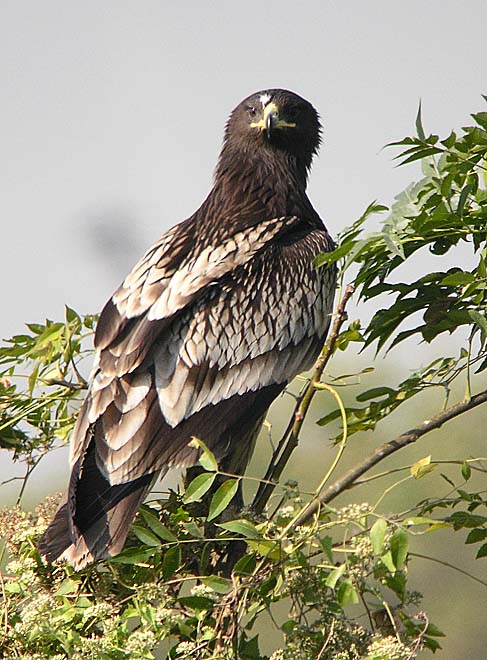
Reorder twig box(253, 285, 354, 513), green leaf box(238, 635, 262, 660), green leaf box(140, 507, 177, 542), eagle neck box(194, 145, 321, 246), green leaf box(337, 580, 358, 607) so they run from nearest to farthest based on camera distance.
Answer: green leaf box(337, 580, 358, 607) < green leaf box(238, 635, 262, 660) < green leaf box(140, 507, 177, 542) < twig box(253, 285, 354, 513) < eagle neck box(194, 145, 321, 246)

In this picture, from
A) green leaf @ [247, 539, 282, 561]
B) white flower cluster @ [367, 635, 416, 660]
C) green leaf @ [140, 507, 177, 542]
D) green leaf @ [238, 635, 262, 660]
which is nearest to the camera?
white flower cluster @ [367, 635, 416, 660]

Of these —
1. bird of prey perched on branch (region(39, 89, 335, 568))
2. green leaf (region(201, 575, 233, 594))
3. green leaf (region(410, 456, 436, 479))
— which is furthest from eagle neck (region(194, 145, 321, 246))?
green leaf (region(201, 575, 233, 594))

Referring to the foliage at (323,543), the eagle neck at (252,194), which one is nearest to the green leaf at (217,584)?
the foliage at (323,543)

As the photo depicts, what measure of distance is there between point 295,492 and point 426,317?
2.52 ft

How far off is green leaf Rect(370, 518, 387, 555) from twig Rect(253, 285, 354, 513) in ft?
2.53

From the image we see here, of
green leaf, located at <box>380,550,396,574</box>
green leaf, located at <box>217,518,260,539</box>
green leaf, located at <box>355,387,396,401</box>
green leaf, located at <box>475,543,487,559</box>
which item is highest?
green leaf, located at <box>217,518,260,539</box>

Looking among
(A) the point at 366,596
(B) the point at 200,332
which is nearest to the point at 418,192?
(A) the point at 366,596

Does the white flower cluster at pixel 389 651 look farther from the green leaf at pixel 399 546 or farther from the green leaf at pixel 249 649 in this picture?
the green leaf at pixel 249 649

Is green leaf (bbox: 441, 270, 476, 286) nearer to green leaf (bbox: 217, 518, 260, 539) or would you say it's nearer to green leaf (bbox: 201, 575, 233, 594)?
green leaf (bbox: 217, 518, 260, 539)

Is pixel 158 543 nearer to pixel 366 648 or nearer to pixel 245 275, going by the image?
pixel 366 648

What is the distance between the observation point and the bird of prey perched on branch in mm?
3869

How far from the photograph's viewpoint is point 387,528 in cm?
246

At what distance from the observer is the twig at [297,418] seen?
124 inches

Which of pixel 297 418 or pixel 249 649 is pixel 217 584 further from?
pixel 297 418
